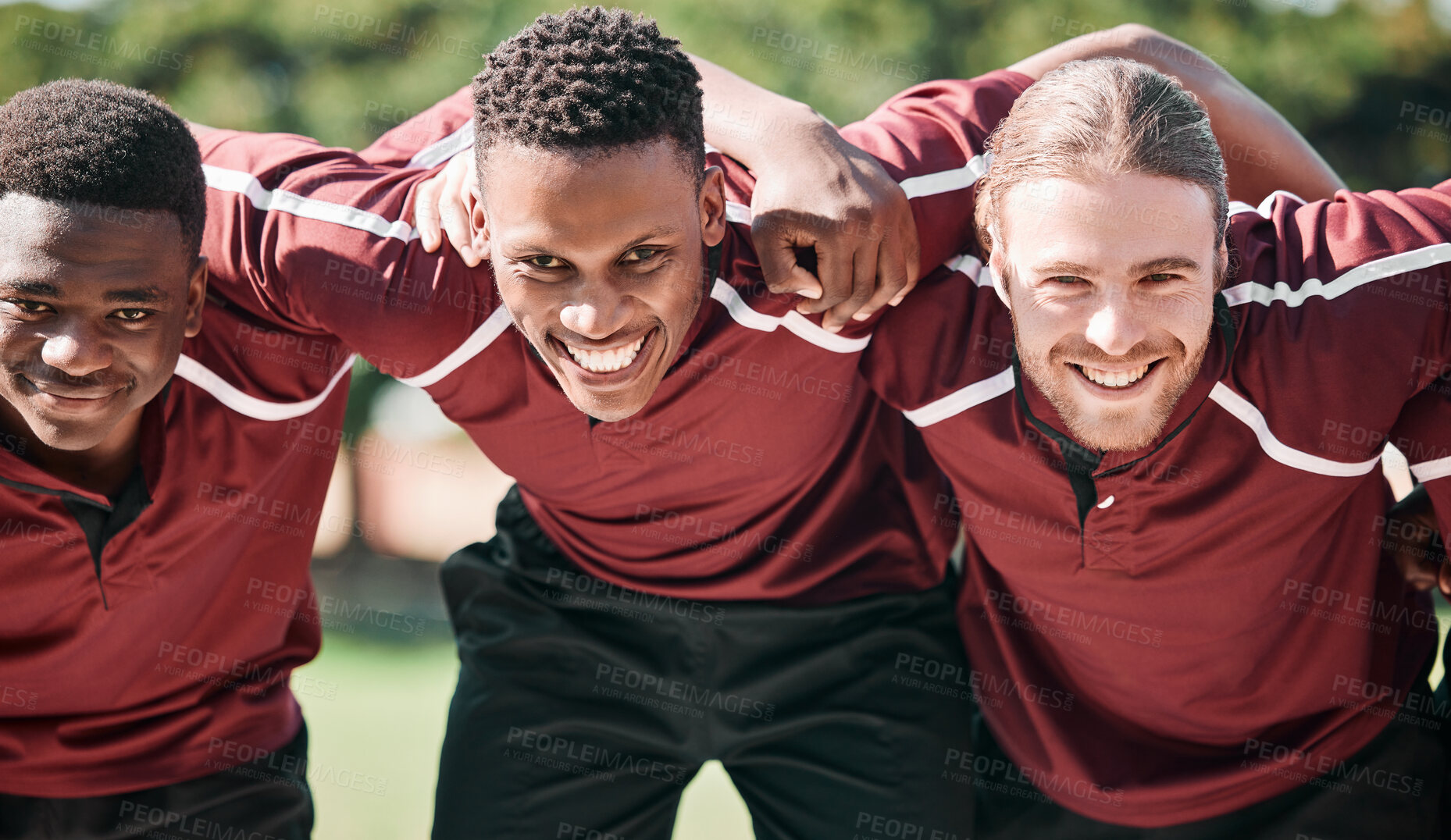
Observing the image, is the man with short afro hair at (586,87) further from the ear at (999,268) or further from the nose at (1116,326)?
the nose at (1116,326)

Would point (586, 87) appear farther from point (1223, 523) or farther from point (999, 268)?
point (1223, 523)

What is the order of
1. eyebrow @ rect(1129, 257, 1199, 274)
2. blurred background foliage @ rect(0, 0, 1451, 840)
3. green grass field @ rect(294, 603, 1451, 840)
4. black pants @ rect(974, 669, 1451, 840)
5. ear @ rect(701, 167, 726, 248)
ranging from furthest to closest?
blurred background foliage @ rect(0, 0, 1451, 840), green grass field @ rect(294, 603, 1451, 840), black pants @ rect(974, 669, 1451, 840), ear @ rect(701, 167, 726, 248), eyebrow @ rect(1129, 257, 1199, 274)

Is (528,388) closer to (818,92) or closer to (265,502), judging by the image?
(265,502)

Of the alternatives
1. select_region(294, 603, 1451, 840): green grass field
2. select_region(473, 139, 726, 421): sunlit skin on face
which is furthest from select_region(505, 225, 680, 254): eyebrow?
select_region(294, 603, 1451, 840): green grass field

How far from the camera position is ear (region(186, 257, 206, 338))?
2.25 metres

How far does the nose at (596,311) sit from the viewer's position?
2.05 meters

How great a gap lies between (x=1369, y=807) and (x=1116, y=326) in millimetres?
1182

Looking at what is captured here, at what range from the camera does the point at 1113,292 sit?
197 centimetres

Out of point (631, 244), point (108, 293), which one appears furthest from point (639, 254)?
point (108, 293)

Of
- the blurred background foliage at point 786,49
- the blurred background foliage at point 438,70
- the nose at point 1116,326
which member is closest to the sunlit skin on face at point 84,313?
the nose at point 1116,326

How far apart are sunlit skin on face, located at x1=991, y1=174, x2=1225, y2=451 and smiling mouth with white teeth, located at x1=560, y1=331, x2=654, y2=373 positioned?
0.65 metres

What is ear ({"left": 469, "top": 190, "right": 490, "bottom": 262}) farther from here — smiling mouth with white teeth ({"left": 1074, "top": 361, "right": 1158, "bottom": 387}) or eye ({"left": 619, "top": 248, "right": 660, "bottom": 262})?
smiling mouth with white teeth ({"left": 1074, "top": 361, "right": 1158, "bottom": 387})

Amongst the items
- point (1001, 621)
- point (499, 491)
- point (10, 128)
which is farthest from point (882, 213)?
point (499, 491)

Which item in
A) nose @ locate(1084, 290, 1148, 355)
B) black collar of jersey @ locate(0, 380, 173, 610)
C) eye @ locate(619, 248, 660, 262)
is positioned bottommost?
black collar of jersey @ locate(0, 380, 173, 610)
